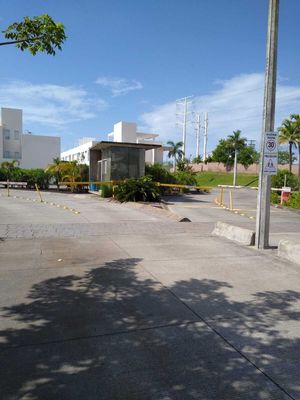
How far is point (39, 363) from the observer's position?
331 centimetres

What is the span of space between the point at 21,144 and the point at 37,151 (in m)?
2.75

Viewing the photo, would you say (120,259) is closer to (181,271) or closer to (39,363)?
(181,271)

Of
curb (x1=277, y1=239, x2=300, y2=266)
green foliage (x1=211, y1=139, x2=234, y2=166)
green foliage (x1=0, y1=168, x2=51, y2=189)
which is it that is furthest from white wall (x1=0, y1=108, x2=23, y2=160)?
curb (x1=277, y1=239, x2=300, y2=266)

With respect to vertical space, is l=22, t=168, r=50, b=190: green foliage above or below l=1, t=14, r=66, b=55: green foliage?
below

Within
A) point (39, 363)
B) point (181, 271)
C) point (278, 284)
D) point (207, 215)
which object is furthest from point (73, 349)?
point (207, 215)

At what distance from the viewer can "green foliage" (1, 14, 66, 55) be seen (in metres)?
5.03

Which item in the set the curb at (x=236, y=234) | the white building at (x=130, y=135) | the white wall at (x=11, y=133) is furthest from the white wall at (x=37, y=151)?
the curb at (x=236, y=234)

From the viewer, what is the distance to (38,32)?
16.8 feet

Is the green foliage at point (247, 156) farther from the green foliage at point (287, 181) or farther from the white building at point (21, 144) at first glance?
the green foliage at point (287, 181)

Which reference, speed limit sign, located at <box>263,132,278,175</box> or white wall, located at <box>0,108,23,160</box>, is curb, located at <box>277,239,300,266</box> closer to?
speed limit sign, located at <box>263,132,278,175</box>

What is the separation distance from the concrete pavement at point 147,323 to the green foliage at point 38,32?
137 inches

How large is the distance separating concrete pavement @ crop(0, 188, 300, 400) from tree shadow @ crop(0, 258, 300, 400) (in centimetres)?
1

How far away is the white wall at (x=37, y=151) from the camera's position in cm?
5988

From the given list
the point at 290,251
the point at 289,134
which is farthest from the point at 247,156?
the point at 290,251
